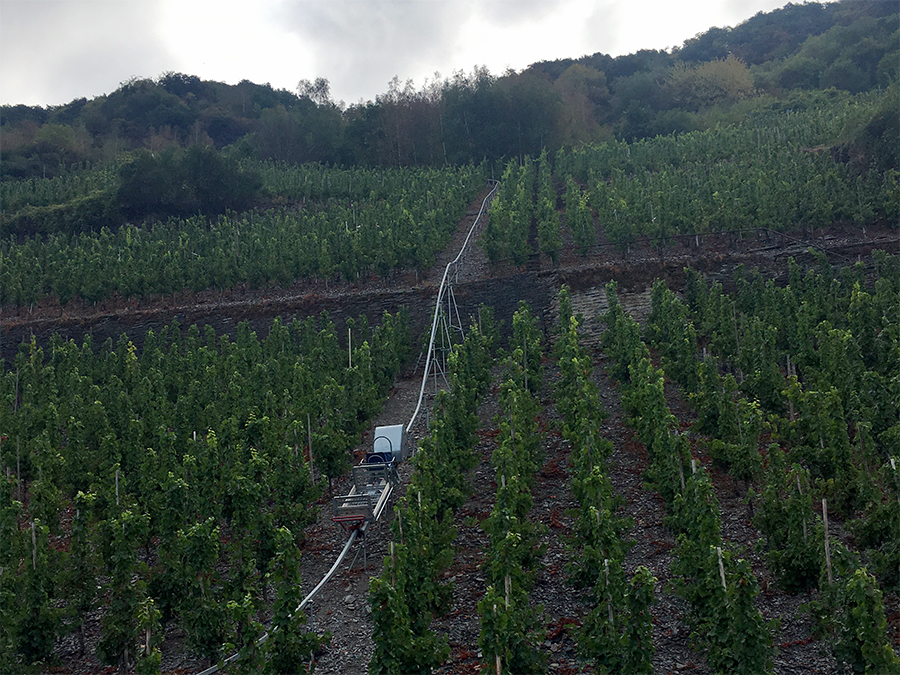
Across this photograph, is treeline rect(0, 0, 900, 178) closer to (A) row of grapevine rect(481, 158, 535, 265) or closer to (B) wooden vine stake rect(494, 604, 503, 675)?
(A) row of grapevine rect(481, 158, 535, 265)

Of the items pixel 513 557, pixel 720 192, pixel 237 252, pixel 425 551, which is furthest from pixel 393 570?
pixel 720 192

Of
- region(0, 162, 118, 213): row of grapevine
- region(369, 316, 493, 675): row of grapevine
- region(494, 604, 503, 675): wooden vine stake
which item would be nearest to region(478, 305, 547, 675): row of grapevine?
region(494, 604, 503, 675): wooden vine stake

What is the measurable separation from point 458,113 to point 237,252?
82.0 feet

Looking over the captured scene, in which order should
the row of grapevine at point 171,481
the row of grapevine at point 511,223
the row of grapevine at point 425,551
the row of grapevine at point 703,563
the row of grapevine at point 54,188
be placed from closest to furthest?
the row of grapevine at point 703,563 → the row of grapevine at point 425,551 → the row of grapevine at point 171,481 → the row of grapevine at point 511,223 → the row of grapevine at point 54,188

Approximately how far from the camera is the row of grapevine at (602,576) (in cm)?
880

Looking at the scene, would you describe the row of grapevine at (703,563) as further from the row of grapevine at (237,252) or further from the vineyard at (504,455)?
the row of grapevine at (237,252)

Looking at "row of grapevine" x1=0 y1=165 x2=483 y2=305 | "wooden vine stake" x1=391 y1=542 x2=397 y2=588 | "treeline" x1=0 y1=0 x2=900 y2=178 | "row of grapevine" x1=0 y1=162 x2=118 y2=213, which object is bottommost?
"wooden vine stake" x1=391 y1=542 x2=397 y2=588

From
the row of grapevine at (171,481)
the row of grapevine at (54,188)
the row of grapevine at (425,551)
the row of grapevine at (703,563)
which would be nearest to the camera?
the row of grapevine at (703,563)

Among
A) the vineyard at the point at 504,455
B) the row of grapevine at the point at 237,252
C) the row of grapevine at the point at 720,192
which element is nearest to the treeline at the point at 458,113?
the row of grapevine at the point at 720,192

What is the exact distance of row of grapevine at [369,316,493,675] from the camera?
30.2ft

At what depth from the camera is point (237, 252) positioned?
1313 inches

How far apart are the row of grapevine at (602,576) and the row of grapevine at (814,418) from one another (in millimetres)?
2052

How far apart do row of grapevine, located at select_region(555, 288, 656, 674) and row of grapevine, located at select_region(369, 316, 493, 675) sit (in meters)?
1.89

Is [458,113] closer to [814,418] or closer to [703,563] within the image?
[814,418]
